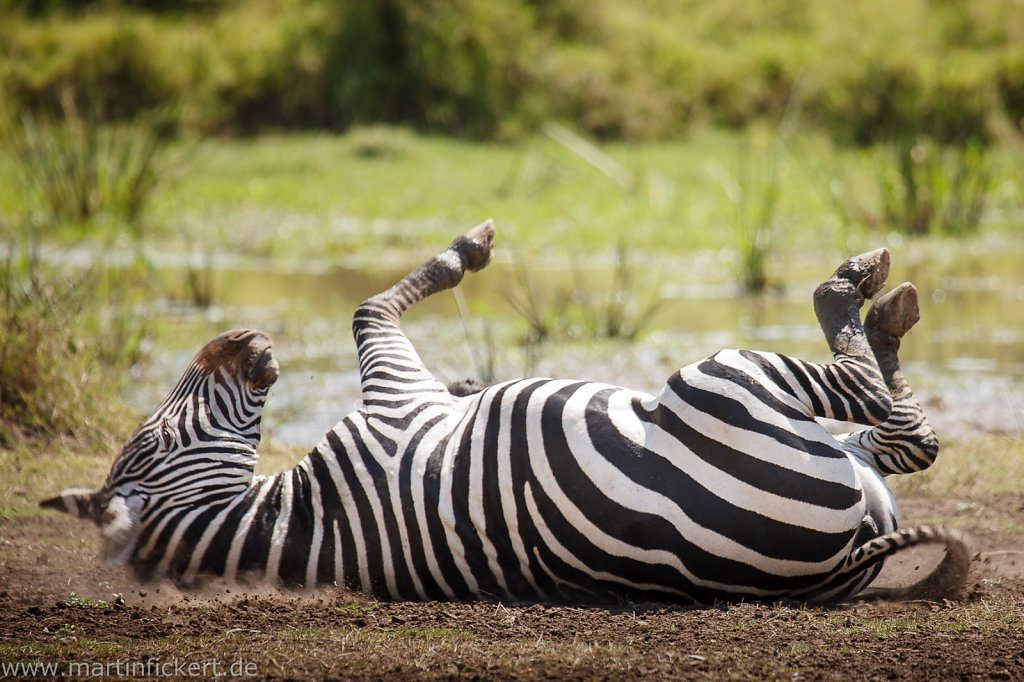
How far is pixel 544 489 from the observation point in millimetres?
3162

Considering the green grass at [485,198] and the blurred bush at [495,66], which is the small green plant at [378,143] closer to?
the green grass at [485,198]

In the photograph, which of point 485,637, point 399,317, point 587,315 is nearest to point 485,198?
point 587,315

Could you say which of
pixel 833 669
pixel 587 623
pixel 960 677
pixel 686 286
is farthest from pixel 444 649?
pixel 686 286

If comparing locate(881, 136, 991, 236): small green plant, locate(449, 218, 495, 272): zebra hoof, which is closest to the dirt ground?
locate(449, 218, 495, 272): zebra hoof

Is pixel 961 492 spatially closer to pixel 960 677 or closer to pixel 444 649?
pixel 960 677

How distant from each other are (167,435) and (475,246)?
5.34ft

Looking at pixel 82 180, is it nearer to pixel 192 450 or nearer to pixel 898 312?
pixel 192 450

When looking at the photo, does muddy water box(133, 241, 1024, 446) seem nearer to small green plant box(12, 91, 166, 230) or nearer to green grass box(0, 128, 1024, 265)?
green grass box(0, 128, 1024, 265)

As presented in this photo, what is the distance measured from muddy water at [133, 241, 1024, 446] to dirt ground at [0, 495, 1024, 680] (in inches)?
91.3

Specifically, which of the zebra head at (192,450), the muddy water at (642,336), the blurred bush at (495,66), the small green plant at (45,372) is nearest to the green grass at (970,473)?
the muddy water at (642,336)

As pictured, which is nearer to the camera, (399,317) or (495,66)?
(399,317)

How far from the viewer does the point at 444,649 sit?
9.20ft

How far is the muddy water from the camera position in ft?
20.9

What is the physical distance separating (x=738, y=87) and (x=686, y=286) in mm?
15252
